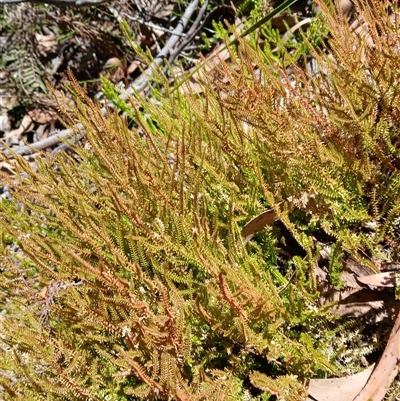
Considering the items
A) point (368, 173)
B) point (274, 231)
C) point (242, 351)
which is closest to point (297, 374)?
point (242, 351)

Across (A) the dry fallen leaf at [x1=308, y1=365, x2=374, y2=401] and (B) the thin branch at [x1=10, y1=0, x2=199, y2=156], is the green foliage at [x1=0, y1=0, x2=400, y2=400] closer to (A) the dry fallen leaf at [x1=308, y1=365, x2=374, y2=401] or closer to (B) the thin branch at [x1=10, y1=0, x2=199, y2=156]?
(A) the dry fallen leaf at [x1=308, y1=365, x2=374, y2=401]

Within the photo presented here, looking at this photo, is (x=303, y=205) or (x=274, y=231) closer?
(x=303, y=205)

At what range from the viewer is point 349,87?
4.55ft

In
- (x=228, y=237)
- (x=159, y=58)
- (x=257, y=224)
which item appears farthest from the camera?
(x=159, y=58)

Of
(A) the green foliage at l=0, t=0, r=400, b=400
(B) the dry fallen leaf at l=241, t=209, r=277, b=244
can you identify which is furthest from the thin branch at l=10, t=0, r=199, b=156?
(B) the dry fallen leaf at l=241, t=209, r=277, b=244

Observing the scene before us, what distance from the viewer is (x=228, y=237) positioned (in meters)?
1.22

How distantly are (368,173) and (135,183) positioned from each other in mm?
623

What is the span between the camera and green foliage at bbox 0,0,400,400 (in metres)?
1.22

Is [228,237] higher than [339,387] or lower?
higher

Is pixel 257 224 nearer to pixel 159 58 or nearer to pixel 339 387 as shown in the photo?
pixel 339 387

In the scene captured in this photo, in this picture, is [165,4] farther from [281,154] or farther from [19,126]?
[281,154]


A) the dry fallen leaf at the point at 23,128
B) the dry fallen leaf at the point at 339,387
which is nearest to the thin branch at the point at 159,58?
the dry fallen leaf at the point at 23,128

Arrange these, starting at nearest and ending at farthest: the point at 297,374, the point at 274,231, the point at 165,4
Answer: the point at 297,374 → the point at 274,231 → the point at 165,4

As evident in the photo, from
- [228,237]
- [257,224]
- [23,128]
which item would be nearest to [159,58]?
[23,128]
